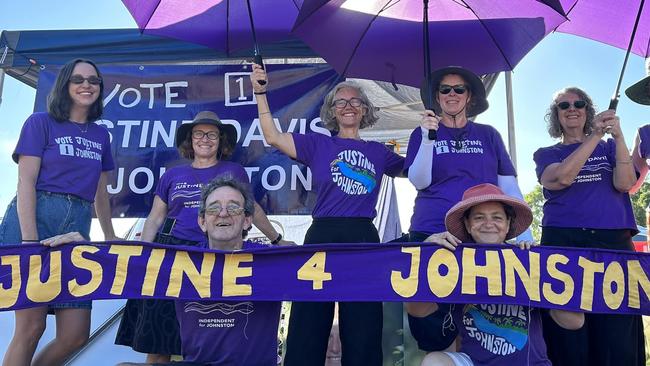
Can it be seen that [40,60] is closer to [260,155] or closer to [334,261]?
[260,155]

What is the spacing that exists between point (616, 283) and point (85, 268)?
2416 millimetres

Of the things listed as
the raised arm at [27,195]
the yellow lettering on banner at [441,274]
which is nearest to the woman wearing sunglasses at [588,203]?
the yellow lettering on banner at [441,274]

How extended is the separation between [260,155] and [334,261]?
2.02 metres

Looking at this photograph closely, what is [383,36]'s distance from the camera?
3734 mm

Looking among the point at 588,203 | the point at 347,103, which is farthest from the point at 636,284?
the point at 347,103

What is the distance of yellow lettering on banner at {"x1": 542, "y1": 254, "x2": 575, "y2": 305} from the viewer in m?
2.56

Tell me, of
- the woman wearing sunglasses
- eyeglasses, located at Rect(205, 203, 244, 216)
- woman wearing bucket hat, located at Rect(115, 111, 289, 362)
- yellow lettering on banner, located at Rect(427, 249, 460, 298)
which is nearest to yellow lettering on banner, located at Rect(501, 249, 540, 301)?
yellow lettering on banner, located at Rect(427, 249, 460, 298)

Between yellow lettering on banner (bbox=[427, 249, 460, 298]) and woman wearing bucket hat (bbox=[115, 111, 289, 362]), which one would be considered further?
woman wearing bucket hat (bbox=[115, 111, 289, 362])

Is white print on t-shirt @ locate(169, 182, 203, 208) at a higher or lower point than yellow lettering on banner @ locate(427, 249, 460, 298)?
higher

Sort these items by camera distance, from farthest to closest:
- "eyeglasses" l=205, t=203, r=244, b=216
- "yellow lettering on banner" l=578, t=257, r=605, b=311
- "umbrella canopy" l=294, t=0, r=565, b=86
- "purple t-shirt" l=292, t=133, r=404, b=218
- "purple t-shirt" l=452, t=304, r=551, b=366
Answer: "umbrella canopy" l=294, t=0, r=565, b=86 < "purple t-shirt" l=292, t=133, r=404, b=218 < "eyeglasses" l=205, t=203, r=244, b=216 < "yellow lettering on banner" l=578, t=257, r=605, b=311 < "purple t-shirt" l=452, t=304, r=551, b=366

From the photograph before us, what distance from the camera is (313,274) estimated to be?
2.58 m

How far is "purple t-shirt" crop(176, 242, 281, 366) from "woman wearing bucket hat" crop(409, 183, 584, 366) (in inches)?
26.7

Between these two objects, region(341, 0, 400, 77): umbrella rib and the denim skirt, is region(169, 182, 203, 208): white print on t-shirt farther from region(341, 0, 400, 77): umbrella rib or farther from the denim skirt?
region(341, 0, 400, 77): umbrella rib

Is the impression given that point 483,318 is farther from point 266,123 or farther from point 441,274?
point 266,123
